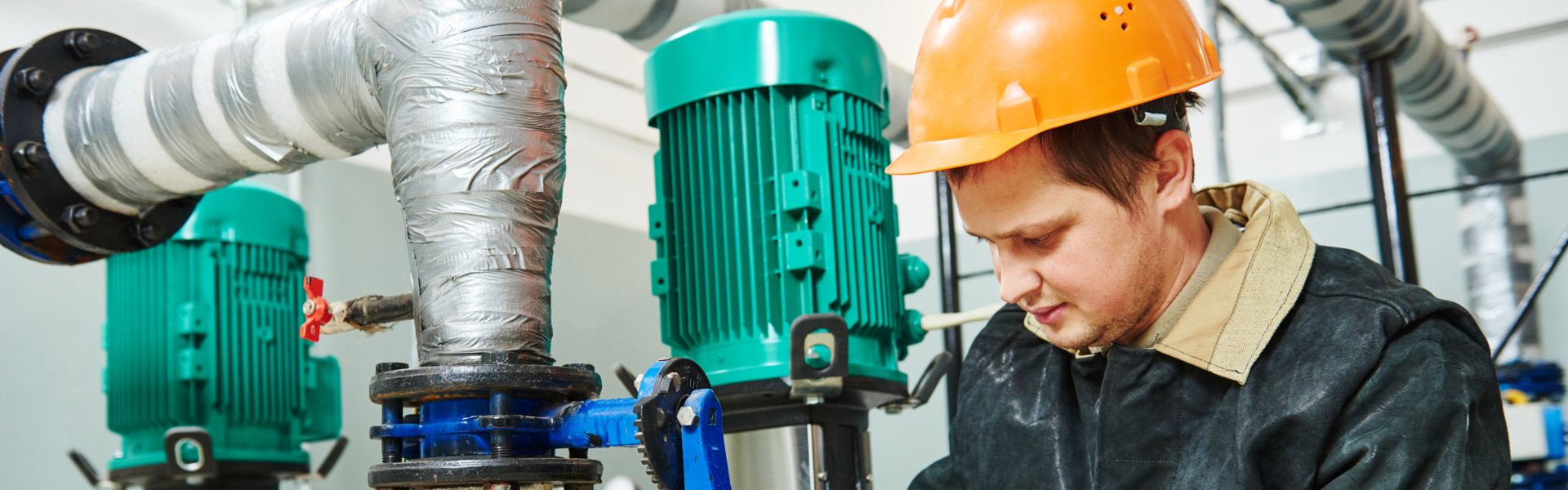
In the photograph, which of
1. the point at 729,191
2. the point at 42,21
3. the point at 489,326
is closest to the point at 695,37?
the point at 729,191

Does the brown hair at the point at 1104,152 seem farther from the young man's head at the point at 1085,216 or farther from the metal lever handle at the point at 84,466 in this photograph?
the metal lever handle at the point at 84,466

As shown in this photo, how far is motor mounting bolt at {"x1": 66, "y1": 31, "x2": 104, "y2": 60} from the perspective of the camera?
1673 millimetres

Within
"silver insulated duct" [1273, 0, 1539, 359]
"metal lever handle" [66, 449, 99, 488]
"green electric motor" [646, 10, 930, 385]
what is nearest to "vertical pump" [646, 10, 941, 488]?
"green electric motor" [646, 10, 930, 385]

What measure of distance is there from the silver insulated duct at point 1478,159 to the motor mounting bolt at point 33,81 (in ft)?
8.96

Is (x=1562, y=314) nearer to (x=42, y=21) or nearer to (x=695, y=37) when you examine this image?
(x=695, y=37)

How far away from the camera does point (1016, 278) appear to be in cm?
102

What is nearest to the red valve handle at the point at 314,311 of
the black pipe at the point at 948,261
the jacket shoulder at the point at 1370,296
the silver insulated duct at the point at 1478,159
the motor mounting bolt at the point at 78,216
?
the motor mounting bolt at the point at 78,216

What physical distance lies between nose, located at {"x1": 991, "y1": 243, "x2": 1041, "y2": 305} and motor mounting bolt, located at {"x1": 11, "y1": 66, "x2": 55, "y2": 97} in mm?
1429

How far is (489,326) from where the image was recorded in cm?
108

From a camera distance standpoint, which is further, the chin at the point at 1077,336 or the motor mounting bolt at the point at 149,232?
the motor mounting bolt at the point at 149,232

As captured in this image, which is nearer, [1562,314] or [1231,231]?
A: [1231,231]

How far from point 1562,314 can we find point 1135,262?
130 inches

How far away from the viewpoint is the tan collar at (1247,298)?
3.22 ft

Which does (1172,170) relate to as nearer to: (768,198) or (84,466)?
(768,198)
